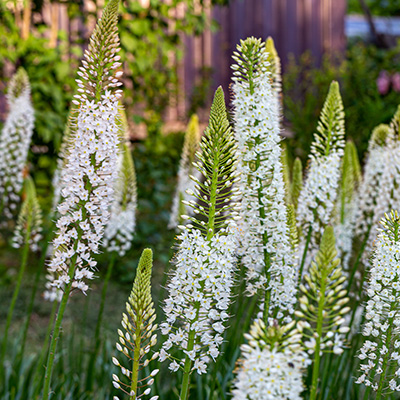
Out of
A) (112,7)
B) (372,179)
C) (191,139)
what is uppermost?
(191,139)

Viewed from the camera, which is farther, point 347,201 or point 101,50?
point 347,201

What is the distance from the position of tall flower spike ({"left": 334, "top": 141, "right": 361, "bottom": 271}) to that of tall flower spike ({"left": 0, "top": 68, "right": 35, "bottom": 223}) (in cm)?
255

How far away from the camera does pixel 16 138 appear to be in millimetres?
4742

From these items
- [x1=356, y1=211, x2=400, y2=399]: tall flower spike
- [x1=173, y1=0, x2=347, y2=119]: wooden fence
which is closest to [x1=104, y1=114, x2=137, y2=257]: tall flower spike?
[x1=356, y1=211, x2=400, y2=399]: tall flower spike

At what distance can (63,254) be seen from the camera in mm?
2461

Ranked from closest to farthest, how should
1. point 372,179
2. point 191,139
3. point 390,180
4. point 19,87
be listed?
1. point 390,180
2. point 372,179
3. point 191,139
4. point 19,87

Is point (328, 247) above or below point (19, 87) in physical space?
below

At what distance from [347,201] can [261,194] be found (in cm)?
190

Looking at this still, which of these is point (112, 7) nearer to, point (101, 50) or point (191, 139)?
point (101, 50)

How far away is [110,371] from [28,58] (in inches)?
191

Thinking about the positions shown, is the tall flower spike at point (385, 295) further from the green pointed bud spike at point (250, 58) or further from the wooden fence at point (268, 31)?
the wooden fence at point (268, 31)

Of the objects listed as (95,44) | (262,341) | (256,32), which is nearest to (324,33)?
(256,32)

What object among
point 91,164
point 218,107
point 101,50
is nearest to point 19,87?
point 101,50

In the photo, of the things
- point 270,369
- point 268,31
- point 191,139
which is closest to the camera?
point 270,369
